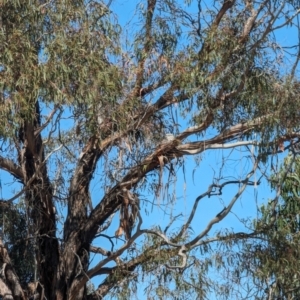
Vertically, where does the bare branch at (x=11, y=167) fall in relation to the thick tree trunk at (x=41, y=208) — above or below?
above

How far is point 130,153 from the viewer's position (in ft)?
27.3

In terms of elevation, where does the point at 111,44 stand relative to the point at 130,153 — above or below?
above

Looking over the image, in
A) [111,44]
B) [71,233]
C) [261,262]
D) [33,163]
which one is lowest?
[261,262]

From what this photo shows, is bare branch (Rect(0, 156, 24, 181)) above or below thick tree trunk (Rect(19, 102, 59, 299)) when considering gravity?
above

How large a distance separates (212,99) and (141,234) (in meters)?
1.53

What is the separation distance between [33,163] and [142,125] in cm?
120

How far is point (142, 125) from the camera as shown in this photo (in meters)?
8.30

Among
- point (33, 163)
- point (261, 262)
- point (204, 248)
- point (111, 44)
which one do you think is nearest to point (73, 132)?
point (33, 163)

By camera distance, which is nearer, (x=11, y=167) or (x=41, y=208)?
(x=11, y=167)

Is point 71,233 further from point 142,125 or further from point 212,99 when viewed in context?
Answer: point 212,99

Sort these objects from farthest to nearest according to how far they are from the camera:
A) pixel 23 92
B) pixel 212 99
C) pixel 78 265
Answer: pixel 78 265, pixel 212 99, pixel 23 92

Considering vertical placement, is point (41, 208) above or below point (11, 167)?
below

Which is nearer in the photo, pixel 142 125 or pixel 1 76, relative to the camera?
pixel 1 76

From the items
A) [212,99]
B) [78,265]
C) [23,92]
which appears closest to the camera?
[23,92]
